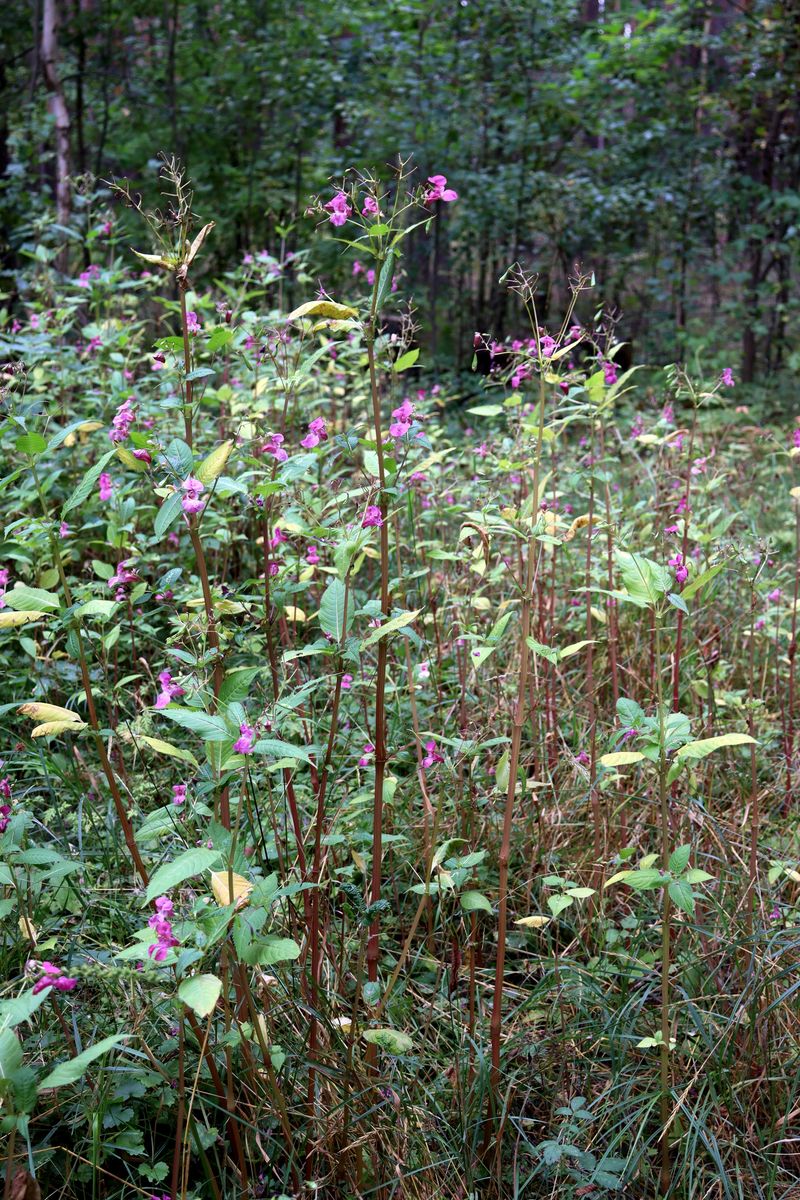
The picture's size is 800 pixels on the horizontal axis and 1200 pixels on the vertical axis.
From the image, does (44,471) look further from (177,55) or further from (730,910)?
(177,55)

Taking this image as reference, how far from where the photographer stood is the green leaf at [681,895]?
141cm

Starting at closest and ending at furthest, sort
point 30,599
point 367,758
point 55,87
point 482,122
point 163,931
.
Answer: point 163,931 → point 30,599 → point 367,758 → point 55,87 → point 482,122

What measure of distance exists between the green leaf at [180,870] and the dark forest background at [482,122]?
7.68 meters

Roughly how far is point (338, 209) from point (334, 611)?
632 millimetres

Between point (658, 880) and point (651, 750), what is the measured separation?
0.19m

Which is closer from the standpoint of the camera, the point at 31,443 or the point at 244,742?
the point at 244,742

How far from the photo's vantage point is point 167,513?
1.36 m

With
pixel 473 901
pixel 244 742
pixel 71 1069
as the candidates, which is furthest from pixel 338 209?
pixel 71 1069

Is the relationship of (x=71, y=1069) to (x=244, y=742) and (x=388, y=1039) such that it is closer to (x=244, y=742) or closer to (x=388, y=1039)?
(x=244, y=742)

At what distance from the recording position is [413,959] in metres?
2.03

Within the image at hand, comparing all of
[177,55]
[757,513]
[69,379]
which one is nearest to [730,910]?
[69,379]

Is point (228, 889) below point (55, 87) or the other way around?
below

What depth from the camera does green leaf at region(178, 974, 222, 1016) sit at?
1.11 metres

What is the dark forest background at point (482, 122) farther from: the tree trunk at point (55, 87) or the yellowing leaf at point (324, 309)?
the yellowing leaf at point (324, 309)
